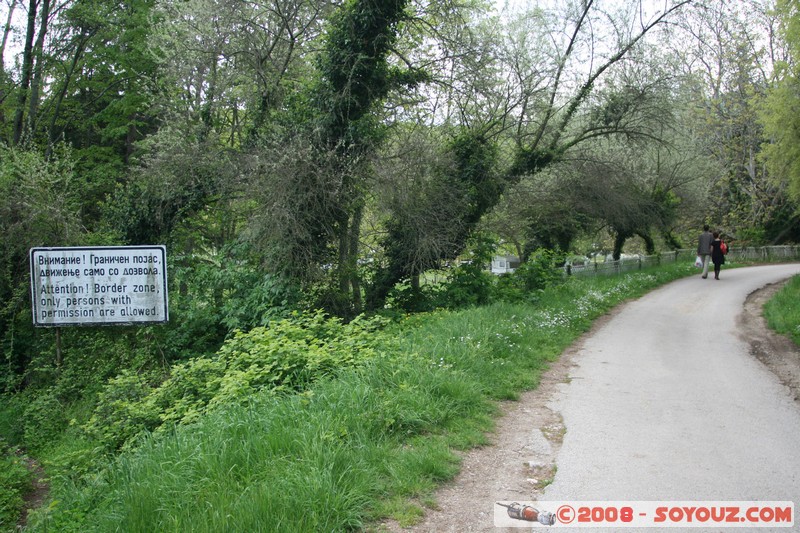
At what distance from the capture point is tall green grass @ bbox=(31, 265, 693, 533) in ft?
13.1

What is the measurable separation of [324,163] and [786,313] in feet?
33.5

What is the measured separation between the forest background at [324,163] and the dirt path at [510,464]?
10.9 feet

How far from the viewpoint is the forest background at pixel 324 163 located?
1280 cm

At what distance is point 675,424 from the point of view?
6027mm

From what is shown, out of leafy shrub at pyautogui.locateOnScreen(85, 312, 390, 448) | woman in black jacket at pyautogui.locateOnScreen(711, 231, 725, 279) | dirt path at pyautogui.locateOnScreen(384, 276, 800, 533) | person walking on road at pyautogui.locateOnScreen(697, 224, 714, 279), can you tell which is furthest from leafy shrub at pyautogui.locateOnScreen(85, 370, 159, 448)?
woman in black jacket at pyautogui.locateOnScreen(711, 231, 725, 279)

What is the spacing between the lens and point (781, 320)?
38.2 feet

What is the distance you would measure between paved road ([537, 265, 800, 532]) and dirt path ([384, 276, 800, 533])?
16 cm

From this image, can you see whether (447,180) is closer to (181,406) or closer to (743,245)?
(181,406)

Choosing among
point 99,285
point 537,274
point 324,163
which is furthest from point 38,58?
point 537,274

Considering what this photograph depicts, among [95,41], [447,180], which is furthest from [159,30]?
[447,180]

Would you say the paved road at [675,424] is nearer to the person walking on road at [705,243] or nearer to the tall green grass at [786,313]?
the tall green grass at [786,313]

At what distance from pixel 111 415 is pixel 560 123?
14.3 metres

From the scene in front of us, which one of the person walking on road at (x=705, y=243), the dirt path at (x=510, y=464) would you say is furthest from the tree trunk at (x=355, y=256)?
the person walking on road at (x=705, y=243)

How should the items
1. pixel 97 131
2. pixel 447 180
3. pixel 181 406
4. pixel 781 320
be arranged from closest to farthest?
pixel 181 406 < pixel 781 320 < pixel 447 180 < pixel 97 131
